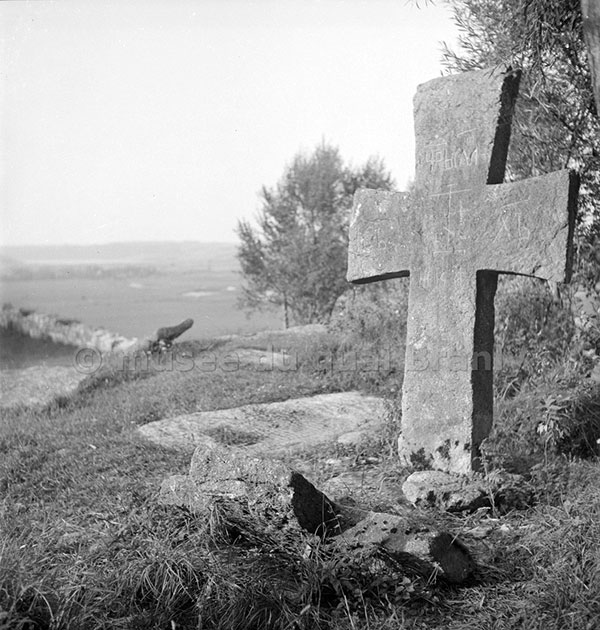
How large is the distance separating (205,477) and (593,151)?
5202mm

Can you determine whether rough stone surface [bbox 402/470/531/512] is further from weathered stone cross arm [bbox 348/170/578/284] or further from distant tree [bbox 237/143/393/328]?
distant tree [bbox 237/143/393/328]

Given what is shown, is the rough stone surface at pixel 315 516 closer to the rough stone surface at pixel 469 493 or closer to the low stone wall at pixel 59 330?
the rough stone surface at pixel 469 493

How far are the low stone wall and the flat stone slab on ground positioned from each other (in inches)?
305

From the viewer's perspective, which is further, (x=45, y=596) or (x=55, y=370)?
(x=55, y=370)

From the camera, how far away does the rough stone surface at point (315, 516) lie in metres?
3.50

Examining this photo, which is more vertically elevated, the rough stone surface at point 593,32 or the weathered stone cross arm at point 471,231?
the rough stone surface at point 593,32

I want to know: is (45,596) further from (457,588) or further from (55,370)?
(55,370)

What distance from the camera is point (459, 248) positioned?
518 cm

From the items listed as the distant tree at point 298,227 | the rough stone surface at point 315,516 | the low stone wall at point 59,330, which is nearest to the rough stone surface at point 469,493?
the rough stone surface at point 315,516

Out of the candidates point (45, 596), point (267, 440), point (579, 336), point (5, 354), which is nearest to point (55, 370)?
point (5, 354)

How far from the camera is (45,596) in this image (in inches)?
125

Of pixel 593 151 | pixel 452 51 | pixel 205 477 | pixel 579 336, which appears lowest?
pixel 205 477

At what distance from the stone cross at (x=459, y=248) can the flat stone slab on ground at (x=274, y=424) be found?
1471 millimetres

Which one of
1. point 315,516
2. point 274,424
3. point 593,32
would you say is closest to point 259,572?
point 315,516
